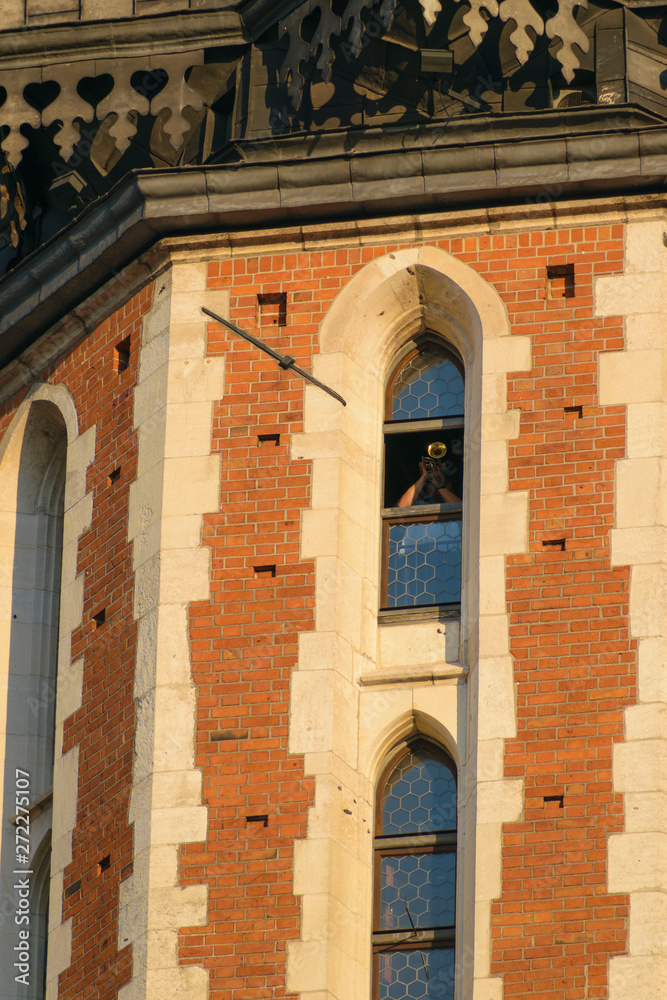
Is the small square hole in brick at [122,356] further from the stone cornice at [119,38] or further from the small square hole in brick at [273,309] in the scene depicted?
the stone cornice at [119,38]

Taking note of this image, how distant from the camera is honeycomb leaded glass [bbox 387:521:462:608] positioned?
850 inches

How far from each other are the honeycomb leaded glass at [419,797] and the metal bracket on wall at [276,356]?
112 inches

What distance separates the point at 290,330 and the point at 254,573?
209cm

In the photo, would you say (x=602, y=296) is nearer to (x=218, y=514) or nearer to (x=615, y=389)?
(x=615, y=389)

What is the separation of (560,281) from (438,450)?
1.61m

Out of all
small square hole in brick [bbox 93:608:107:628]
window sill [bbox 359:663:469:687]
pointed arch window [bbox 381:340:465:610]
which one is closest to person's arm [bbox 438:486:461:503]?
pointed arch window [bbox 381:340:465:610]

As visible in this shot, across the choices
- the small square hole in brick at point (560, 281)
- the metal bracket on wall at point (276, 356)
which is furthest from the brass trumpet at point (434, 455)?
the small square hole in brick at point (560, 281)

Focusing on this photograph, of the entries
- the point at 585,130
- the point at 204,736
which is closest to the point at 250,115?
the point at 585,130

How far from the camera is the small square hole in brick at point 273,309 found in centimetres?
2216

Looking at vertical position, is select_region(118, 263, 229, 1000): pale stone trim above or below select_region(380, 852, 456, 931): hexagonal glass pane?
above

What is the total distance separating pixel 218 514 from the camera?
70.3 feet

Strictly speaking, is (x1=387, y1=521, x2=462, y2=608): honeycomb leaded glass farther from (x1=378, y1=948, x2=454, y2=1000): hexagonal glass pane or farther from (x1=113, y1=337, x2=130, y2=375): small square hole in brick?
(x1=378, y1=948, x2=454, y2=1000): hexagonal glass pane

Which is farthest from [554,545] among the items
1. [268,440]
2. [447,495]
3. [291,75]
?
[291,75]

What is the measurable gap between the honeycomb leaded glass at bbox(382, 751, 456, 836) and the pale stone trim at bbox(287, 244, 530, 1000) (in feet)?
0.74
